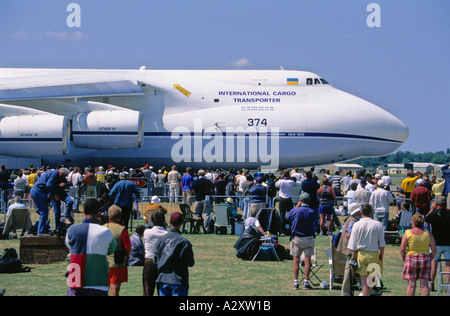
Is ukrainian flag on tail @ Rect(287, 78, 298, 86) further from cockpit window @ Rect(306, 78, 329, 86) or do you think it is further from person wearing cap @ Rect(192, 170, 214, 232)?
person wearing cap @ Rect(192, 170, 214, 232)

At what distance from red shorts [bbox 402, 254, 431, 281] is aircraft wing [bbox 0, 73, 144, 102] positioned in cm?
2311

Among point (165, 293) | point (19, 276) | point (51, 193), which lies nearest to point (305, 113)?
point (51, 193)

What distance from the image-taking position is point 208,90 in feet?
100

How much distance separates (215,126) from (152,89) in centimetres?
386

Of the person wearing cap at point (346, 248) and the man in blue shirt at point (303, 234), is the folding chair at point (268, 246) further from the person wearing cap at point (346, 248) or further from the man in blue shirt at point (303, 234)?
the person wearing cap at point (346, 248)

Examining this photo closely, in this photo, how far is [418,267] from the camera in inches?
337

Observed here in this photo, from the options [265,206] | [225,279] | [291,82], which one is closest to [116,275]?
[225,279]

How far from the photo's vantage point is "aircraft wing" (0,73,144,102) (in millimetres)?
29266

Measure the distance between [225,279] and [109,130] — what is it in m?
19.9

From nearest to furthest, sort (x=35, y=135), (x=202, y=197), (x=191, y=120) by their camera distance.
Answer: (x=202, y=197)
(x=35, y=135)
(x=191, y=120)

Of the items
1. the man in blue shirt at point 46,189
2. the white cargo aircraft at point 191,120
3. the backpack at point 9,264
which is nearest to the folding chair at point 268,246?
the backpack at point 9,264

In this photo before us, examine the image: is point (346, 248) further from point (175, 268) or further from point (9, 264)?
point (9, 264)

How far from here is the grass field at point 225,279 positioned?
31.1 ft
